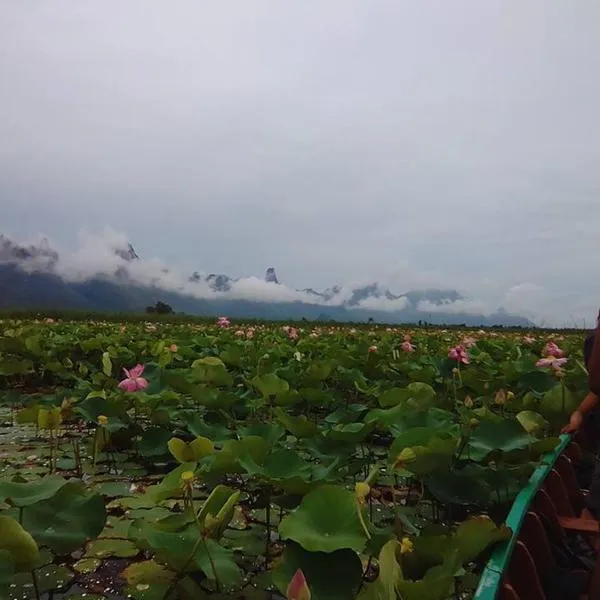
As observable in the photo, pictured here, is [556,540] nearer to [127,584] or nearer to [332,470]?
[332,470]

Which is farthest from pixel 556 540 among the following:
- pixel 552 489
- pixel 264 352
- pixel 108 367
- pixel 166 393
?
pixel 264 352

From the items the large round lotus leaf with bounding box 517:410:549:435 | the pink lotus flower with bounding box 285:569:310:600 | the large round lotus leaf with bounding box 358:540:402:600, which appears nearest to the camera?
the pink lotus flower with bounding box 285:569:310:600

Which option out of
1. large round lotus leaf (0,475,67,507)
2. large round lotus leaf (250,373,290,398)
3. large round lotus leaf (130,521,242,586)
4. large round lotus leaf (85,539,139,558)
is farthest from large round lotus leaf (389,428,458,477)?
large round lotus leaf (250,373,290,398)

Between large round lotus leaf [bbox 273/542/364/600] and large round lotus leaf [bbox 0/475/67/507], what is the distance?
62 cm

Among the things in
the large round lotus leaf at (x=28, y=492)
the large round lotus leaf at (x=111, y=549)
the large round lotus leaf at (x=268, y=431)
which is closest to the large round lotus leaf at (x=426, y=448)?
the large round lotus leaf at (x=268, y=431)

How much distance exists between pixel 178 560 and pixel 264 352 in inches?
170

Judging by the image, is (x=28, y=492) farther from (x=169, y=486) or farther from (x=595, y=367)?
(x=595, y=367)

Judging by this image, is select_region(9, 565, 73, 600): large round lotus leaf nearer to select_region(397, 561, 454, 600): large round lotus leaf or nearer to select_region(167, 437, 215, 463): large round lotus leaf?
select_region(167, 437, 215, 463): large round lotus leaf

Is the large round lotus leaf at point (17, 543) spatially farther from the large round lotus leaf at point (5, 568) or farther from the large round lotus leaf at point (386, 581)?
the large round lotus leaf at point (386, 581)

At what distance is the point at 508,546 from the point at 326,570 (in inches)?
22.1

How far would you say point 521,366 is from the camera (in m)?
4.52

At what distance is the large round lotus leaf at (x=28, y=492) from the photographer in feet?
5.07

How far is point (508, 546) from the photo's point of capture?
5.54ft

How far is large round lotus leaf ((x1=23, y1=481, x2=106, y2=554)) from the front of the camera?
5.00 ft
